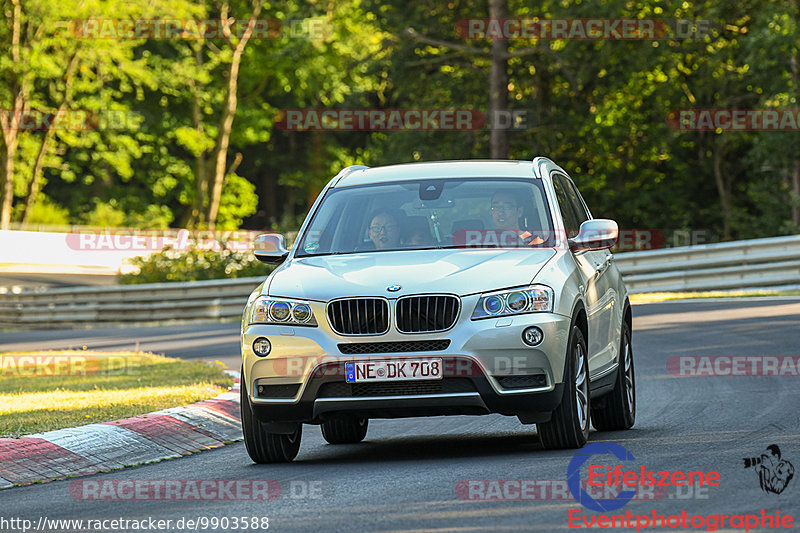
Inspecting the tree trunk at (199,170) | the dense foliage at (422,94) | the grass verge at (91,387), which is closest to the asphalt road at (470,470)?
the grass verge at (91,387)

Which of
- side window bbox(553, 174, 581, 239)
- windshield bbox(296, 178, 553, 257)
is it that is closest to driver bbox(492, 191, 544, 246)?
windshield bbox(296, 178, 553, 257)

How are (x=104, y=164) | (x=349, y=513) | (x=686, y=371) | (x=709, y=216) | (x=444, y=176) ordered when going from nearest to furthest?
(x=349, y=513)
(x=444, y=176)
(x=686, y=371)
(x=709, y=216)
(x=104, y=164)

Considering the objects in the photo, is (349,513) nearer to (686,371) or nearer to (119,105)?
(686,371)

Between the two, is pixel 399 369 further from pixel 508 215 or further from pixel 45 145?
pixel 45 145

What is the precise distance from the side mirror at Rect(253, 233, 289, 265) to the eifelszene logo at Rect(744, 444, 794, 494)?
337cm

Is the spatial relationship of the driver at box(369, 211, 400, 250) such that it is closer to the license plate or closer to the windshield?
the windshield

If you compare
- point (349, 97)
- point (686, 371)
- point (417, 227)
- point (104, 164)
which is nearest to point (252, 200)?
point (104, 164)

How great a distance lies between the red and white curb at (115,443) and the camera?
8.56m

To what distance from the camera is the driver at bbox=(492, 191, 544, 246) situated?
9094 millimetres

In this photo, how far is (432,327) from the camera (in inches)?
317

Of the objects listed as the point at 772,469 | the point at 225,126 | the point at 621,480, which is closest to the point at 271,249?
the point at 621,480

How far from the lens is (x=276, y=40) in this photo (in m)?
62.0

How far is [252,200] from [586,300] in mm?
58877

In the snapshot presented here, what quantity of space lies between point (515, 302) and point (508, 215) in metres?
1.20
